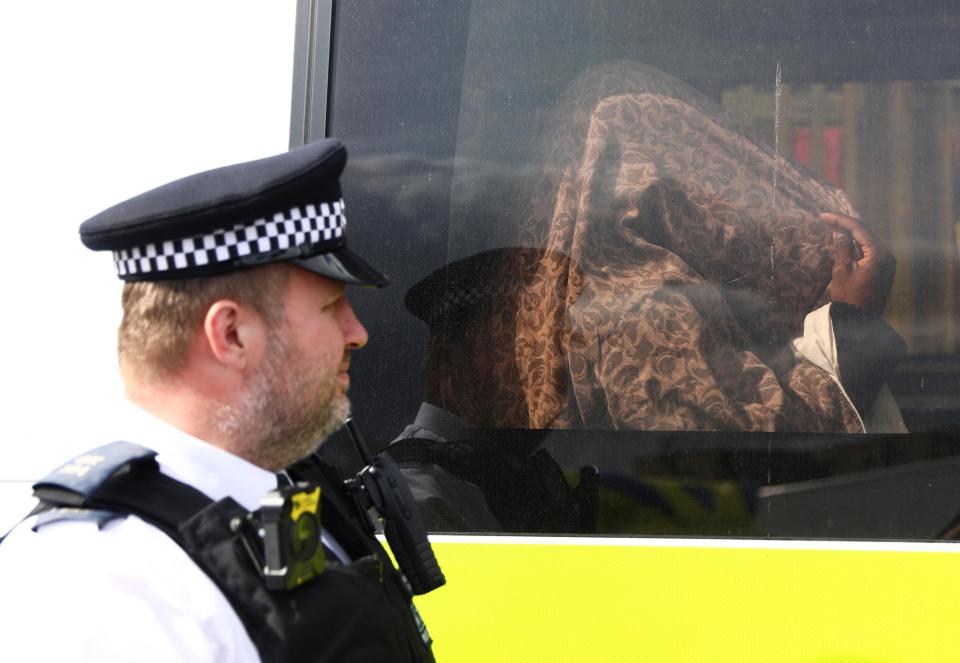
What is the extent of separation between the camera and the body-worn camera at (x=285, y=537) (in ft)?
3.62

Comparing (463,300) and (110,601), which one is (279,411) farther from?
(463,300)

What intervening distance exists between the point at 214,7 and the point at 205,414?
1.15 metres

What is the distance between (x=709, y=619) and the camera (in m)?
1.79

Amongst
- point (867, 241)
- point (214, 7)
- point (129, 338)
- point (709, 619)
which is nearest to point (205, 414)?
point (129, 338)

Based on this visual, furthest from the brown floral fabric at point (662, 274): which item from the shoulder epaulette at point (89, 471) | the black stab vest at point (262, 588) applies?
the shoulder epaulette at point (89, 471)

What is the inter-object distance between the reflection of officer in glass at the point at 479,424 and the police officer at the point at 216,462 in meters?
0.50

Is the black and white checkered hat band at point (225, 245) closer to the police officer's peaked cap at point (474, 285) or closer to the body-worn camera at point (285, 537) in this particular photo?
the body-worn camera at point (285, 537)

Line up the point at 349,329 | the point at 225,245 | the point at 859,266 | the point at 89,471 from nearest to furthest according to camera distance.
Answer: the point at 89,471, the point at 225,245, the point at 349,329, the point at 859,266

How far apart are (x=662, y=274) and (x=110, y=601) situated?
1.24m

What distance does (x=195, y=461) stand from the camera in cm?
126

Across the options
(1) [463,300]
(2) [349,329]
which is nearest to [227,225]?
(2) [349,329]

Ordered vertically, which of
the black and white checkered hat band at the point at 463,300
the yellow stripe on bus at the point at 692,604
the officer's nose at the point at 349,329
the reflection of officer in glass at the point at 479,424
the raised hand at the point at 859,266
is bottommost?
the yellow stripe on bus at the point at 692,604

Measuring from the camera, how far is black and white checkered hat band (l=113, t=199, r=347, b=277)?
1.27 m

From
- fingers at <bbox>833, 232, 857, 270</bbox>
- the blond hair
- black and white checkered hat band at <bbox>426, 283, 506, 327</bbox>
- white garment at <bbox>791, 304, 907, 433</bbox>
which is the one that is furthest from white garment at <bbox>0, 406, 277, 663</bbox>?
fingers at <bbox>833, 232, 857, 270</bbox>
